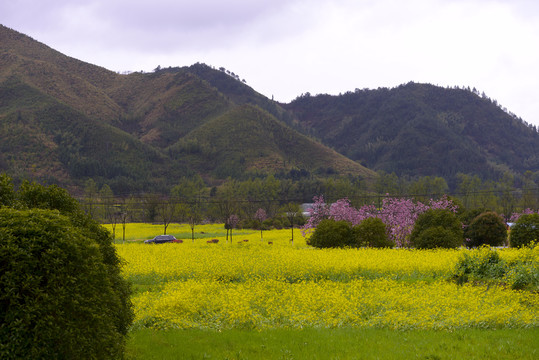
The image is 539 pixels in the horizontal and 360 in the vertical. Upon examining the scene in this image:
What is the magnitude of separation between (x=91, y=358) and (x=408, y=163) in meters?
177

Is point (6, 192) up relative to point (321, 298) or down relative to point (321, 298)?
up

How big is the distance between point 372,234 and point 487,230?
31.2ft

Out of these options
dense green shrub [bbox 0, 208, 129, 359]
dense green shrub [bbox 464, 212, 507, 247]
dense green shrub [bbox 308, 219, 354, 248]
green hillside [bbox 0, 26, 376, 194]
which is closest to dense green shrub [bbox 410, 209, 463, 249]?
dense green shrub [bbox 308, 219, 354, 248]

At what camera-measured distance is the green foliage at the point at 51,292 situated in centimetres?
544

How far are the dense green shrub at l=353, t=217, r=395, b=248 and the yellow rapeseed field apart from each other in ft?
25.1

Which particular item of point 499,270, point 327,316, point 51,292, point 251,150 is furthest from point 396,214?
point 251,150

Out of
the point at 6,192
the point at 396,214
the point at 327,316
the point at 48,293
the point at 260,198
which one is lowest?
the point at 327,316

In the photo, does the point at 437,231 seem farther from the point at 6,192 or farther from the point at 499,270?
the point at 6,192

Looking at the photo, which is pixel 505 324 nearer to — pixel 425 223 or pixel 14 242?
pixel 14 242

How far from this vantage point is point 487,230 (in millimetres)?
31141

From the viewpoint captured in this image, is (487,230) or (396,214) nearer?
(487,230)

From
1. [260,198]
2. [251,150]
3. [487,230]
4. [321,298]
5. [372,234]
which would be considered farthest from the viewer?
[251,150]

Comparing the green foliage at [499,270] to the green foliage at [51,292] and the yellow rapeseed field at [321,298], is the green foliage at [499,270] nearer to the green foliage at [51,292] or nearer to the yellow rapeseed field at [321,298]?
the yellow rapeseed field at [321,298]

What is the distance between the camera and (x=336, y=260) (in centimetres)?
2088
